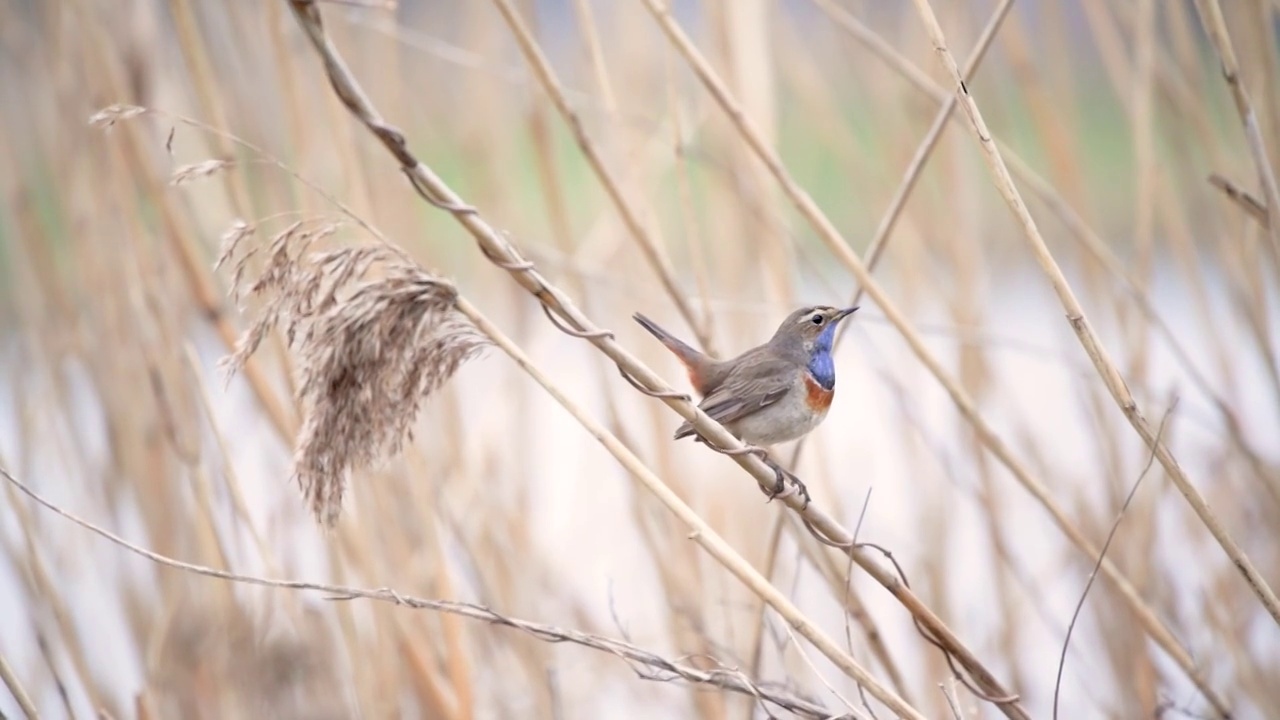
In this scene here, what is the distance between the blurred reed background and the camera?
7.72ft

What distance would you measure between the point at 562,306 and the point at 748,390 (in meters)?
1.10

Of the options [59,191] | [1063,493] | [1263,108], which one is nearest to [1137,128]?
[1263,108]

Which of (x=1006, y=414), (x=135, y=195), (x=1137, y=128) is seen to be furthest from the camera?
(x=1006, y=414)

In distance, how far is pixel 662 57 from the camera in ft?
11.8

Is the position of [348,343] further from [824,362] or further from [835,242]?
[824,362]

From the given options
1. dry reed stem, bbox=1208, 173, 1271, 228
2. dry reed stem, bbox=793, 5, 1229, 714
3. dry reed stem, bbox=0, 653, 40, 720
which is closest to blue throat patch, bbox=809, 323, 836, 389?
dry reed stem, bbox=793, 5, 1229, 714

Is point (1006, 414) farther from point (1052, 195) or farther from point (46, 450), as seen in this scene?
point (46, 450)

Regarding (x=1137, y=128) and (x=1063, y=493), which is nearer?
(x=1137, y=128)

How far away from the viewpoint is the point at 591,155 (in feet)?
6.46

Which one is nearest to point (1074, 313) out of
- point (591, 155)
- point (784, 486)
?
point (784, 486)

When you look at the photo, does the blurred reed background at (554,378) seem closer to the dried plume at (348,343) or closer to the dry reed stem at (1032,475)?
the dry reed stem at (1032,475)

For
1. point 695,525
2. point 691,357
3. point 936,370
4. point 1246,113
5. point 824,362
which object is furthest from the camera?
point 824,362

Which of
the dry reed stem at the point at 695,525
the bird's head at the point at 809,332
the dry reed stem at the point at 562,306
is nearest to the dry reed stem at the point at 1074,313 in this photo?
the dry reed stem at the point at 562,306

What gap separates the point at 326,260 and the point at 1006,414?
7.22 ft
